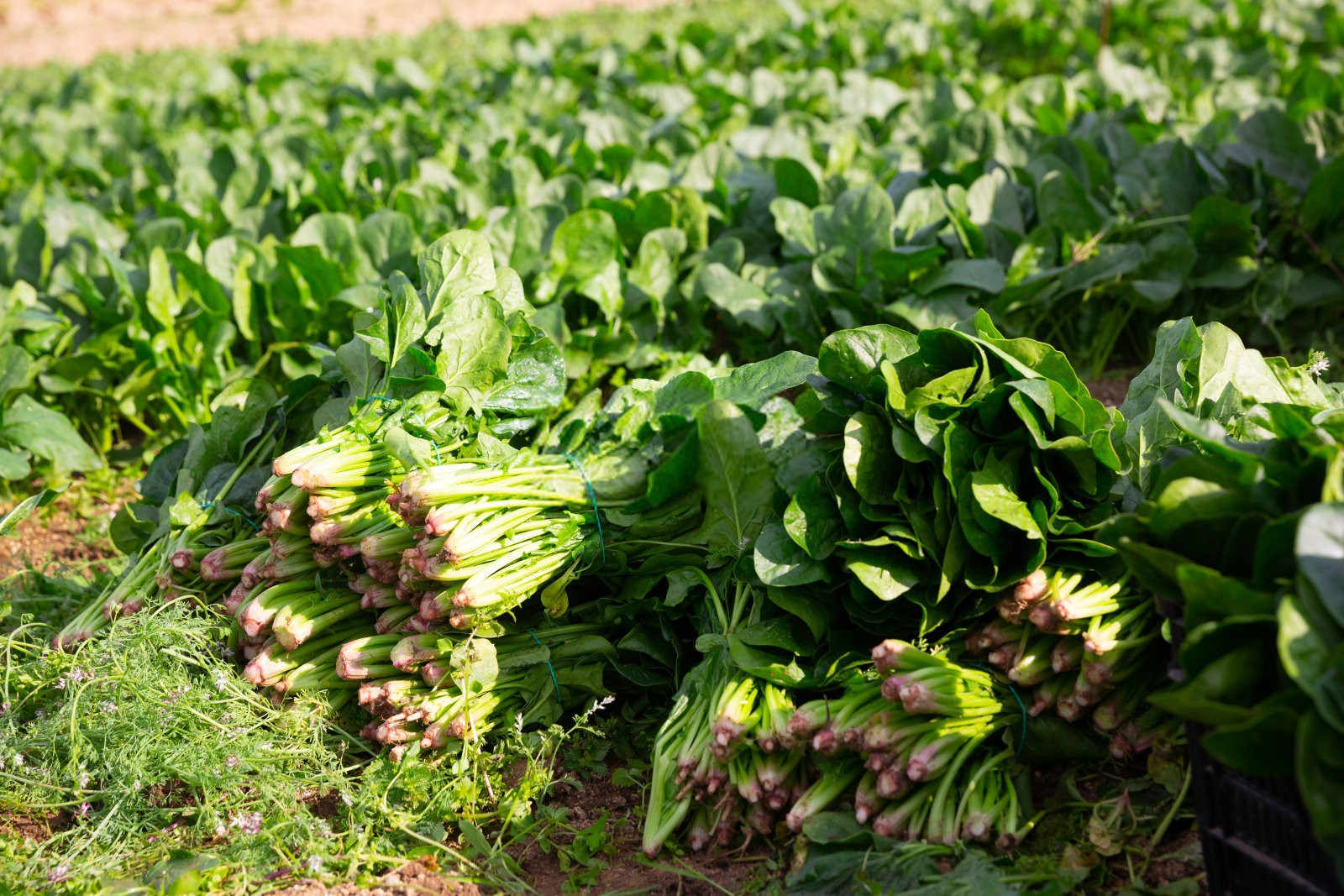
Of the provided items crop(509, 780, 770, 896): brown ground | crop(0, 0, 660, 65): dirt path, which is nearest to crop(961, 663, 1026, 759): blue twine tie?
crop(509, 780, 770, 896): brown ground

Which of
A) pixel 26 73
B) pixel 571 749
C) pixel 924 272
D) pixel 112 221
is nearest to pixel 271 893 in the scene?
pixel 571 749

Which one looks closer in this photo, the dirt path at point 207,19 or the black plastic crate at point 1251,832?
the black plastic crate at point 1251,832

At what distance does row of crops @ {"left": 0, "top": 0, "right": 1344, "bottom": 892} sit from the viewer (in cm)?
240

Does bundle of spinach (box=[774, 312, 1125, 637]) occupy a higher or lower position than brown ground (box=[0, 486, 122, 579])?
higher

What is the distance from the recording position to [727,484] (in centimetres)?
285

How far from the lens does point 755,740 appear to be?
252 centimetres

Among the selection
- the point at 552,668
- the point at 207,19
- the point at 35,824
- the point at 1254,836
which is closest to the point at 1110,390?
the point at 552,668

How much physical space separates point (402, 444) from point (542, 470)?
0.37 meters

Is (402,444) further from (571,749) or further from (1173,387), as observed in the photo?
(1173,387)

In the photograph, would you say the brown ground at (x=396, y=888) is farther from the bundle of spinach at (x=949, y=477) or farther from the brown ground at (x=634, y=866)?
the bundle of spinach at (x=949, y=477)

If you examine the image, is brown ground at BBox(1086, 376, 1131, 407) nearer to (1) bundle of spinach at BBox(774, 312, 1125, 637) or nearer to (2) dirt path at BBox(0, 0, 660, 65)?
(1) bundle of spinach at BBox(774, 312, 1125, 637)

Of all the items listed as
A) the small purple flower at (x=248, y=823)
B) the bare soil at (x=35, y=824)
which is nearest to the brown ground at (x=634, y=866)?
the small purple flower at (x=248, y=823)

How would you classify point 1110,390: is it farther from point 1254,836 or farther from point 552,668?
point 1254,836

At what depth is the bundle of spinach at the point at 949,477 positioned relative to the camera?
2.47 metres
